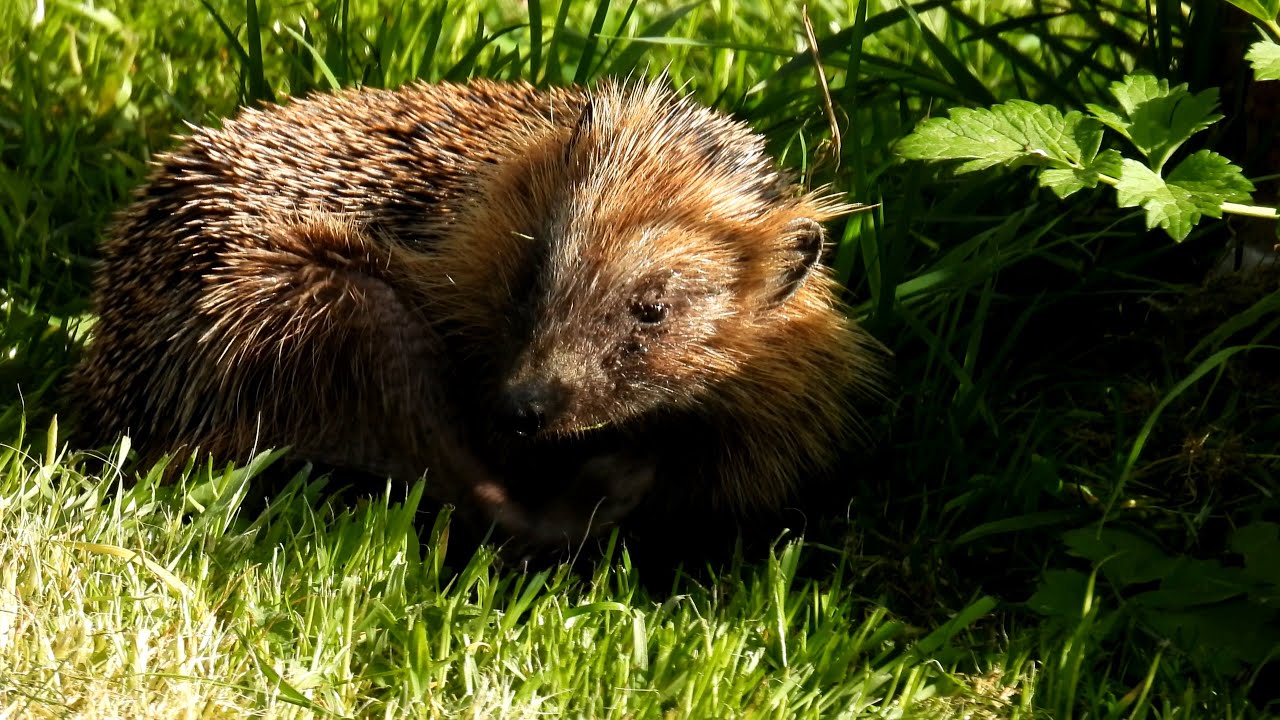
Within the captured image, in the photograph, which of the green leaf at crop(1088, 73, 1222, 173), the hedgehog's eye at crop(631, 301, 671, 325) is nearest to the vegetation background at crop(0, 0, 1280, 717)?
the green leaf at crop(1088, 73, 1222, 173)

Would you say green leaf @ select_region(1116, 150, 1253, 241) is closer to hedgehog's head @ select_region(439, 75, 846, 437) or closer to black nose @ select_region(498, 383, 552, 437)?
hedgehog's head @ select_region(439, 75, 846, 437)

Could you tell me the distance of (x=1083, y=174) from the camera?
296cm

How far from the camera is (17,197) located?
4.44m

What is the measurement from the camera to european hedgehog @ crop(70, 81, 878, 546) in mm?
3352

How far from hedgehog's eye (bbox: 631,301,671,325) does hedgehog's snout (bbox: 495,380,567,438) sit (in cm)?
25

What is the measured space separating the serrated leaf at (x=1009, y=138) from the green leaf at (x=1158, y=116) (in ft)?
0.21

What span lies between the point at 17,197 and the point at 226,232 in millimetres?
1275

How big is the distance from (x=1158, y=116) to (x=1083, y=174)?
10.0 inches

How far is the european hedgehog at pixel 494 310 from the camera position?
3352 mm

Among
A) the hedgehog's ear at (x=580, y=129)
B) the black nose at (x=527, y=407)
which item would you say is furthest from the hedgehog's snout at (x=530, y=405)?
the hedgehog's ear at (x=580, y=129)

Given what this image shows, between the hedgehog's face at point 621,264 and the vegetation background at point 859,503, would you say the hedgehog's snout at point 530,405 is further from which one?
the vegetation background at point 859,503

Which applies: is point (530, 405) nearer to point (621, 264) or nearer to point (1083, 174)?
point (621, 264)

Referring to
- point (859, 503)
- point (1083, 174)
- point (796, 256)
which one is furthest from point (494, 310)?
point (1083, 174)

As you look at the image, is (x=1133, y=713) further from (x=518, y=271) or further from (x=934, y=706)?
(x=518, y=271)
